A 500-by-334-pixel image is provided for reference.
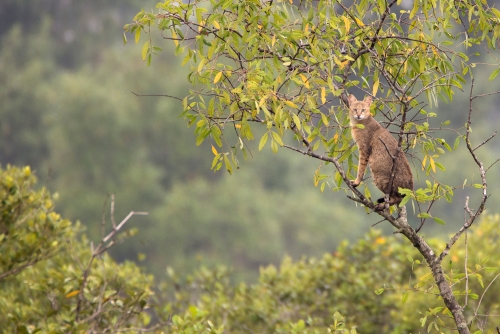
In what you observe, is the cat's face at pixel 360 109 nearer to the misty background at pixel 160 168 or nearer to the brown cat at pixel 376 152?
the brown cat at pixel 376 152

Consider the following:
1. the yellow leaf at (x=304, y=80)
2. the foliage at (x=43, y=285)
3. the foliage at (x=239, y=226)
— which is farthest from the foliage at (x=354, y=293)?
the foliage at (x=239, y=226)

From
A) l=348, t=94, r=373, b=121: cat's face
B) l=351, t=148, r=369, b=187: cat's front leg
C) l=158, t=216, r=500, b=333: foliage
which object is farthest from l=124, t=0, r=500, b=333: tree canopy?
l=158, t=216, r=500, b=333: foliage

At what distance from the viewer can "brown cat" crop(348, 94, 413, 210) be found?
4.70 m

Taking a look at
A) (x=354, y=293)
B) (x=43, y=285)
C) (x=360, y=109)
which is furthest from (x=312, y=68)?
(x=354, y=293)

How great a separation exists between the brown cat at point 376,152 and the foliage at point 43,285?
7.72 feet

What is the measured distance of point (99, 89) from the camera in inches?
1182

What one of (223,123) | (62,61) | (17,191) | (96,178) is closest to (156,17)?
(223,123)

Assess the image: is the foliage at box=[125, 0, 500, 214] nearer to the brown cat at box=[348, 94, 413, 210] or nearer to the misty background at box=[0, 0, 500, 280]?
the brown cat at box=[348, 94, 413, 210]

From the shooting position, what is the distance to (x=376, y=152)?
15.6 ft

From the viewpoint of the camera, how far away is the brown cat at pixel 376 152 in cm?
470

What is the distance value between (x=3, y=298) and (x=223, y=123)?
355 cm

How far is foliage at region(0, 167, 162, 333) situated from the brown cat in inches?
92.6

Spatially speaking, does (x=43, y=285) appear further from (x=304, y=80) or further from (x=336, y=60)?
(x=336, y=60)

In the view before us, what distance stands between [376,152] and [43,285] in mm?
3074
